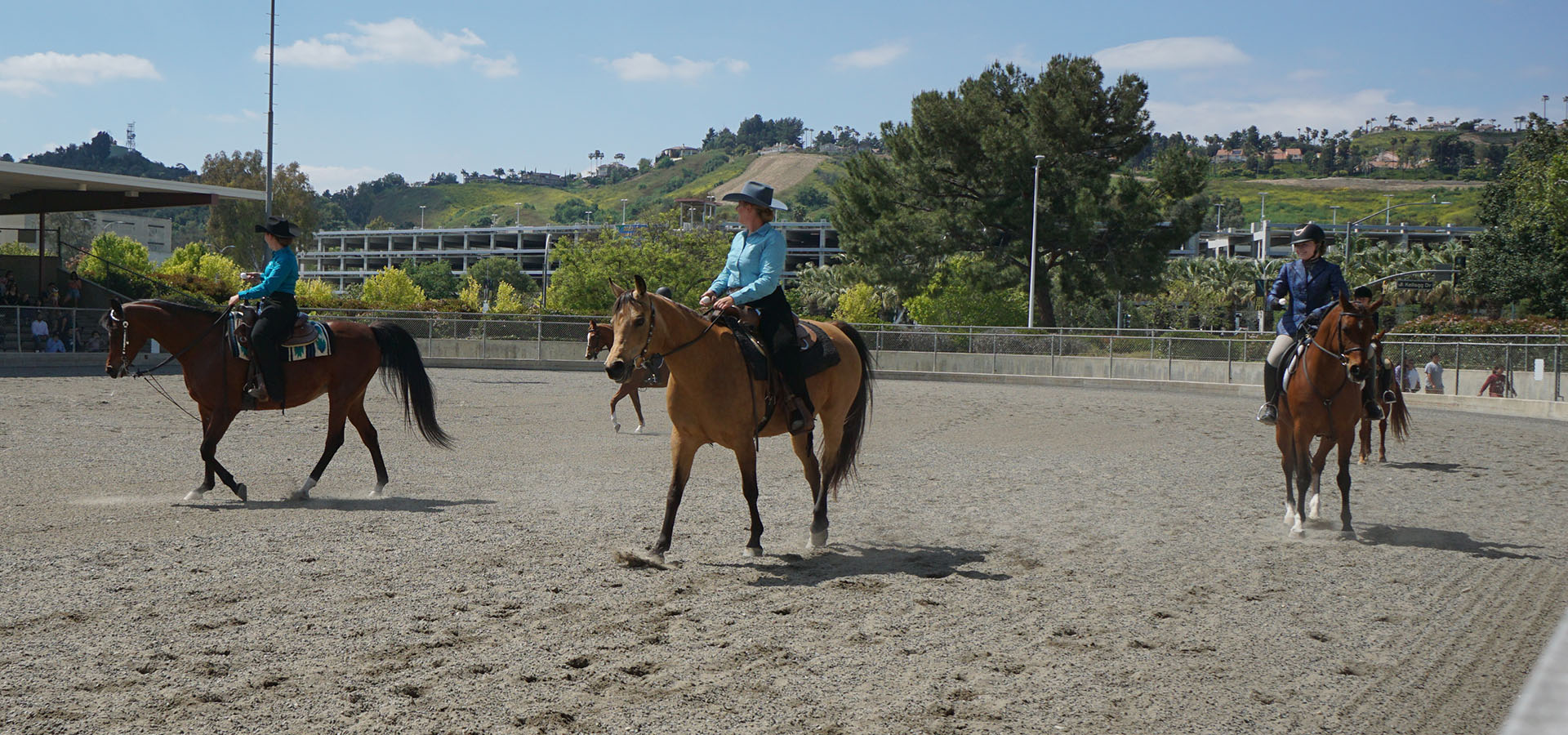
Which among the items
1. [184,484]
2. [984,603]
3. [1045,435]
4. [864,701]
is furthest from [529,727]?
[1045,435]

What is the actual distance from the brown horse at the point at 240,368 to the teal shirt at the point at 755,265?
12.5ft

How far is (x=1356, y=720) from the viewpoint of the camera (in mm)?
4621

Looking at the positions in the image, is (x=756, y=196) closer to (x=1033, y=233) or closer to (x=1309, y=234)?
(x=1309, y=234)

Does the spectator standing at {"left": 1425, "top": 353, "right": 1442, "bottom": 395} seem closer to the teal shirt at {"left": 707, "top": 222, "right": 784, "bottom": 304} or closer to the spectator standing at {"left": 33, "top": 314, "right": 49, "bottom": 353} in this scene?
the teal shirt at {"left": 707, "top": 222, "right": 784, "bottom": 304}

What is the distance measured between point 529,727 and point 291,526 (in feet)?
17.0

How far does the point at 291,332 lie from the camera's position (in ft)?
34.6

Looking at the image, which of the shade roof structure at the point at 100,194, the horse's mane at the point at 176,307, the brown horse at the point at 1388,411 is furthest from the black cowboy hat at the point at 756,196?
the shade roof structure at the point at 100,194

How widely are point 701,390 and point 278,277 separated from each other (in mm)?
4891

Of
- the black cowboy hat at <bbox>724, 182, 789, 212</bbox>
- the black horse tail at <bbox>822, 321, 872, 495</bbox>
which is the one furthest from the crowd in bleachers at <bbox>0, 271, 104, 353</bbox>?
the black cowboy hat at <bbox>724, 182, 789, 212</bbox>

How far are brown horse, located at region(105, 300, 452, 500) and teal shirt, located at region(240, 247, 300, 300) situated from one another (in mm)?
512

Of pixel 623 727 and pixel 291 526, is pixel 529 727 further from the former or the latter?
pixel 291 526

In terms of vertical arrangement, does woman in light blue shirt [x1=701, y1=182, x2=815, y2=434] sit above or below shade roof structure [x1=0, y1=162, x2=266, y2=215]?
below

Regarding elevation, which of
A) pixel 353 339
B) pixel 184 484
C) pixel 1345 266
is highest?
pixel 1345 266

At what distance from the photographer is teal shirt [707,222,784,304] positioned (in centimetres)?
783
